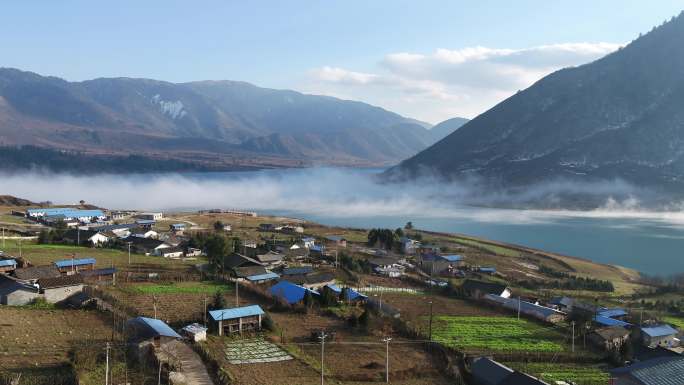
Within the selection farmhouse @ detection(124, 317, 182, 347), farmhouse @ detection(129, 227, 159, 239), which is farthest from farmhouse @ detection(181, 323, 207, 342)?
farmhouse @ detection(129, 227, 159, 239)

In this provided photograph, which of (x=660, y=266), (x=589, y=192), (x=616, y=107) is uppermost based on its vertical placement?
(x=616, y=107)

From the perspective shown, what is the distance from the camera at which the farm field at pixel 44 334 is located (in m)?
11.8

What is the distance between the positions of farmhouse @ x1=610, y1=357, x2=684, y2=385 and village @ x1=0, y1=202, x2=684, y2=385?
0.04 metres

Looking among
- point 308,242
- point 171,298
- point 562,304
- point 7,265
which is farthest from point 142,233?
point 562,304

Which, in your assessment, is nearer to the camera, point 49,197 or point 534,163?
point 49,197

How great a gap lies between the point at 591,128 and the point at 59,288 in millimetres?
103593

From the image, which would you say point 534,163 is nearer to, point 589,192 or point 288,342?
point 589,192

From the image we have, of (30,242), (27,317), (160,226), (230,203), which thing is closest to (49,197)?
(230,203)

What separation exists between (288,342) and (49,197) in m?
76.9

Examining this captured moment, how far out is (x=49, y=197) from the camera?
261 feet

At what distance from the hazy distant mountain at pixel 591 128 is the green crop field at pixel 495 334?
257 ft

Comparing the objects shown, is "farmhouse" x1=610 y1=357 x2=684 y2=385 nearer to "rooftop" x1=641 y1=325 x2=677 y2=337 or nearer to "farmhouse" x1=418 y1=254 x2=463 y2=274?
"rooftop" x1=641 y1=325 x2=677 y2=337

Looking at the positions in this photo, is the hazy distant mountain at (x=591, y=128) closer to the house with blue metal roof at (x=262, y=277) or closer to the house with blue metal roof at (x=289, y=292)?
the house with blue metal roof at (x=262, y=277)

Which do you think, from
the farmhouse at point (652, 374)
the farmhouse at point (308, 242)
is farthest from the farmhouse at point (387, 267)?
the farmhouse at point (652, 374)
